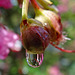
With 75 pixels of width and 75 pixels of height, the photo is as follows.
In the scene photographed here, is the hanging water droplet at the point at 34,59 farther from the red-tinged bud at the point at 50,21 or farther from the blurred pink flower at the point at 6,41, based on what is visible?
the blurred pink flower at the point at 6,41

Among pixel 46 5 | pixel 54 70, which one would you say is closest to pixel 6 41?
pixel 46 5

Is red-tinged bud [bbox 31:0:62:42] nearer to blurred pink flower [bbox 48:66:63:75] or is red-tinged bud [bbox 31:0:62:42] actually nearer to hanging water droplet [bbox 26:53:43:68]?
hanging water droplet [bbox 26:53:43:68]

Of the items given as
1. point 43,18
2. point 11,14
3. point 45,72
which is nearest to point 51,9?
point 43,18

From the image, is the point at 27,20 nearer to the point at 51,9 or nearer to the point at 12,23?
the point at 51,9

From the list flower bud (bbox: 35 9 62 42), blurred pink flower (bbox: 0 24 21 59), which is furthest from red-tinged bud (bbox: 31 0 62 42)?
blurred pink flower (bbox: 0 24 21 59)

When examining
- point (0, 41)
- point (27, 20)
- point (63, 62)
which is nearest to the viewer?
point (27, 20)

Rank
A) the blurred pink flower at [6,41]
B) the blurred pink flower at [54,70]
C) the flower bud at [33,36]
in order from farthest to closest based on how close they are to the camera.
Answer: the blurred pink flower at [54,70], the blurred pink flower at [6,41], the flower bud at [33,36]

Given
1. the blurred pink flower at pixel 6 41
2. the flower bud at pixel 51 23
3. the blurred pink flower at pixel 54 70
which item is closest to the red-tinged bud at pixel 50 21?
the flower bud at pixel 51 23

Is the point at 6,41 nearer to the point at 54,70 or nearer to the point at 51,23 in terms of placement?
the point at 51,23
